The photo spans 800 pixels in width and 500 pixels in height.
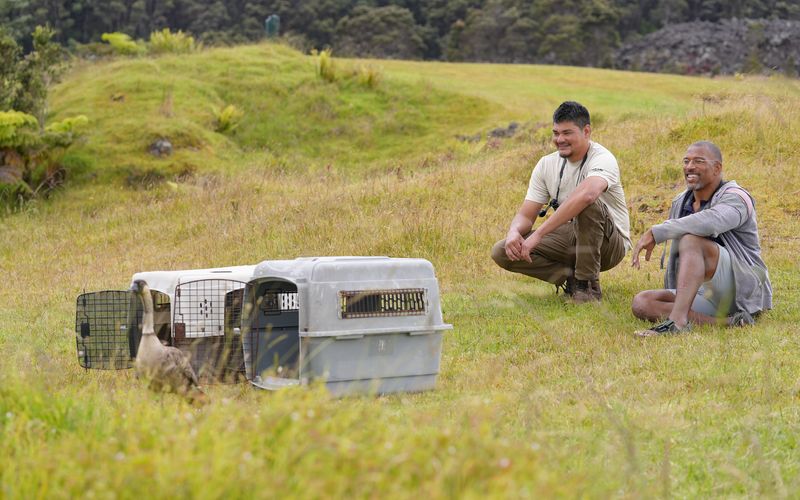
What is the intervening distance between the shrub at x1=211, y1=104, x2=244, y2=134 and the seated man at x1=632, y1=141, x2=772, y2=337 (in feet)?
50.4

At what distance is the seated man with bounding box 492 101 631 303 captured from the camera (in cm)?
755

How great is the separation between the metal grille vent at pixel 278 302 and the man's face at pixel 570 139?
9.07ft

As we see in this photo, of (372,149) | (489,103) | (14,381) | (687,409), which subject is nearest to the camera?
(14,381)

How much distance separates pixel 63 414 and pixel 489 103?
→ 63.7 feet

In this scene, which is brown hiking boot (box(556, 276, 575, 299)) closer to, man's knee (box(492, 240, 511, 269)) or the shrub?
man's knee (box(492, 240, 511, 269))

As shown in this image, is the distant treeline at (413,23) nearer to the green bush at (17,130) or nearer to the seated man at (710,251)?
the green bush at (17,130)

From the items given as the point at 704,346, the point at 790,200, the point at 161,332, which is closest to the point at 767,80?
the point at 704,346

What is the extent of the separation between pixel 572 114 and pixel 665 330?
2028mm

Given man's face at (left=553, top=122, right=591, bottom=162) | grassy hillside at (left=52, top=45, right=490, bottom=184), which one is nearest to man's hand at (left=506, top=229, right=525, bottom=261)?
man's face at (left=553, top=122, right=591, bottom=162)

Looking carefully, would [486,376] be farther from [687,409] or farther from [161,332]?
[161,332]

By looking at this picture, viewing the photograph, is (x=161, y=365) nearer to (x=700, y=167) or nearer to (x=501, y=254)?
(x=501, y=254)

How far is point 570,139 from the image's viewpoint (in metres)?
7.82

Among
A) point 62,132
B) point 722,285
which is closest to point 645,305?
point 722,285

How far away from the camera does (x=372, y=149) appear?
67.7ft
